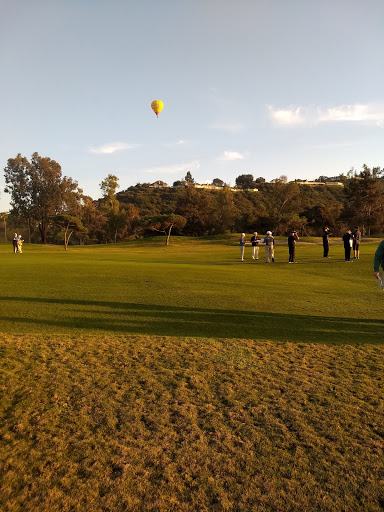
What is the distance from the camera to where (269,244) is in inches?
906

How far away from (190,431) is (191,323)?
4509 millimetres

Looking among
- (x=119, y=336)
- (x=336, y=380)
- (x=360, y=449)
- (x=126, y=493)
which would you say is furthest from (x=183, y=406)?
(x=119, y=336)

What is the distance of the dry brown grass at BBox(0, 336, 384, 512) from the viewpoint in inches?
113

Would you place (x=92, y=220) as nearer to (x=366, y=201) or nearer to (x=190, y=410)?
(x=366, y=201)

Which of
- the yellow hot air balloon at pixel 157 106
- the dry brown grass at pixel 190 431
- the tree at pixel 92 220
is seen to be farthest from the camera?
the tree at pixel 92 220

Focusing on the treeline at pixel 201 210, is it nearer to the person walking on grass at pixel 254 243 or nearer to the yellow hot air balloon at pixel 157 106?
the yellow hot air balloon at pixel 157 106

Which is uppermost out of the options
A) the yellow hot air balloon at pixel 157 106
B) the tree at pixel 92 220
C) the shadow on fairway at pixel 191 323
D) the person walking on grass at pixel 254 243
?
the yellow hot air balloon at pixel 157 106

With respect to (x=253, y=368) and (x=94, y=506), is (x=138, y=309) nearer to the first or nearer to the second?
(x=253, y=368)

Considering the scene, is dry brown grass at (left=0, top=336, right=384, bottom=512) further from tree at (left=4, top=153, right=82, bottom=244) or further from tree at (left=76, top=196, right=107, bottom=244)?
tree at (left=76, top=196, right=107, bottom=244)

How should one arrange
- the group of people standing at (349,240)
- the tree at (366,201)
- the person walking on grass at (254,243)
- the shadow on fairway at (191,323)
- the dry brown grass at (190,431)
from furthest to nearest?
the tree at (366,201) → the person walking on grass at (254,243) → the group of people standing at (349,240) → the shadow on fairway at (191,323) → the dry brown grass at (190,431)

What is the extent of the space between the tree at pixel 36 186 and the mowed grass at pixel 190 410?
72943 mm

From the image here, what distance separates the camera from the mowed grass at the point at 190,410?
2.92 meters

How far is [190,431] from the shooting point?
3.77 meters

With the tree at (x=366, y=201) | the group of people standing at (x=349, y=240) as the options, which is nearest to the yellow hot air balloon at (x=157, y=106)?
the group of people standing at (x=349, y=240)
